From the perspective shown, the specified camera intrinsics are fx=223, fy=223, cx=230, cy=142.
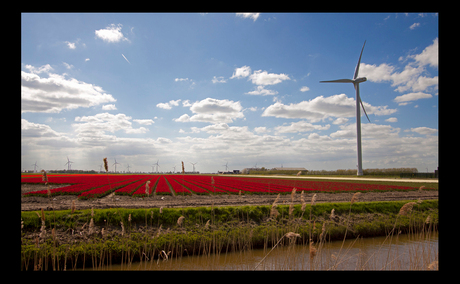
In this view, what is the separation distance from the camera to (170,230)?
13.8 metres

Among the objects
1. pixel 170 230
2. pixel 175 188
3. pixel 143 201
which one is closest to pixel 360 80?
pixel 175 188

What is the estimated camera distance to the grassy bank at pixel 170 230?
1042 centimetres

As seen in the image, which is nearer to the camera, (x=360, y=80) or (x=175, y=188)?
(x=175, y=188)

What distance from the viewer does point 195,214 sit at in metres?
15.6

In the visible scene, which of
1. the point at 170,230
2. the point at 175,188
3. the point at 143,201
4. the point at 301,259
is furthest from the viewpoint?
the point at 175,188

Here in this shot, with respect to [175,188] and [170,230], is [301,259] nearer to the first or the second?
[170,230]

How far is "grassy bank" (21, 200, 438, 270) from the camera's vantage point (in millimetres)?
10422

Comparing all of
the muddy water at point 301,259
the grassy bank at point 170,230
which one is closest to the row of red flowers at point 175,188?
the grassy bank at point 170,230

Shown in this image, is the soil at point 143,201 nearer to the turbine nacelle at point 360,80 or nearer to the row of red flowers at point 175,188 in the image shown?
the row of red flowers at point 175,188
